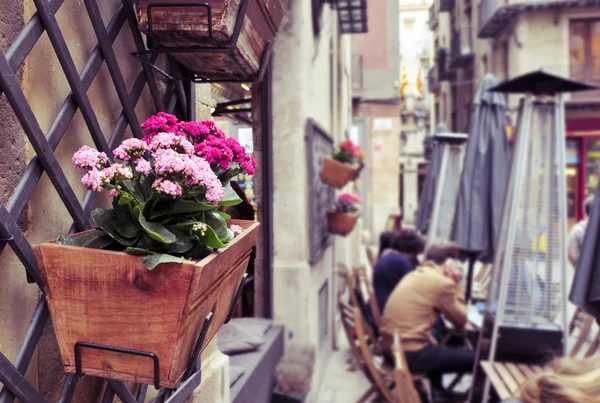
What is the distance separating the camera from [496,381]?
346 centimetres

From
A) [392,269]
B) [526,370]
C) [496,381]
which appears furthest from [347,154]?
[496,381]

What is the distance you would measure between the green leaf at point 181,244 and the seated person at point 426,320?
3.71m

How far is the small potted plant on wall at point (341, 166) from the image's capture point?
5348mm

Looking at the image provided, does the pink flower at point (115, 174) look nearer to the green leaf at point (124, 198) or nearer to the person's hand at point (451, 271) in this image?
the green leaf at point (124, 198)

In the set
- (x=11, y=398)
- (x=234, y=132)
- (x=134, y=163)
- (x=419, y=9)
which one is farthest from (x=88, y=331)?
(x=419, y=9)

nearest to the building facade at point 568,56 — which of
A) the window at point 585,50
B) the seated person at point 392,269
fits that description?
Answer: the window at point 585,50

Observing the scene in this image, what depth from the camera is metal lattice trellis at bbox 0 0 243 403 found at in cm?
111

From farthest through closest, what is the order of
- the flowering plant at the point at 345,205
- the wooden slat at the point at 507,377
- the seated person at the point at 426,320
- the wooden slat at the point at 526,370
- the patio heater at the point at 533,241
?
the flowering plant at the point at 345,205, the seated person at the point at 426,320, the patio heater at the point at 533,241, the wooden slat at the point at 526,370, the wooden slat at the point at 507,377

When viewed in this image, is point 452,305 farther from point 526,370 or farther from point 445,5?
point 445,5

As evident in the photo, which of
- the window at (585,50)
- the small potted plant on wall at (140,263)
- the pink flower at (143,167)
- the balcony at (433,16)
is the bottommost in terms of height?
the small potted plant on wall at (140,263)

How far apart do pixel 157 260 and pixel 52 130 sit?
0.40m

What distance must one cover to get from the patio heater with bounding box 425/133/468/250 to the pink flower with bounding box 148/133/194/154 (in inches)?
267

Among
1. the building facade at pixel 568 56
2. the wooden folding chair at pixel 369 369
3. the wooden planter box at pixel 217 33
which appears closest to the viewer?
the wooden planter box at pixel 217 33

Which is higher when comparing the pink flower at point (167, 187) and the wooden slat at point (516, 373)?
the pink flower at point (167, 187)
